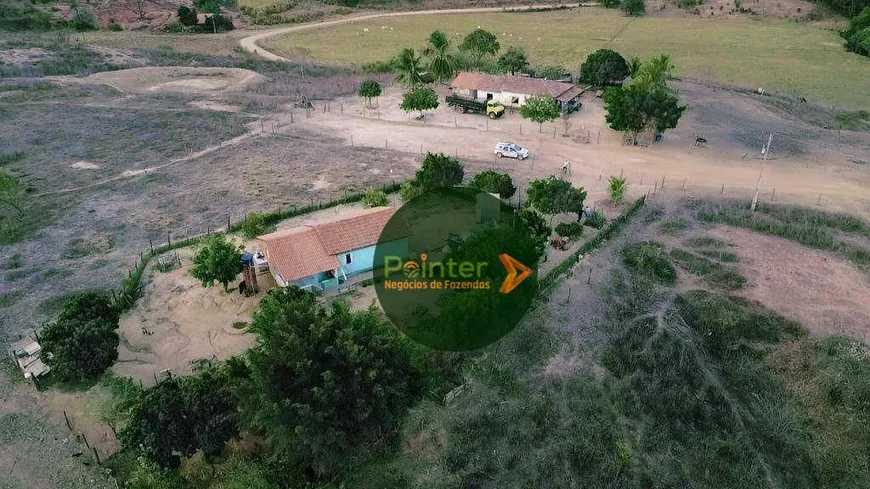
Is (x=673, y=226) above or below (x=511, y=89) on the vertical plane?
below

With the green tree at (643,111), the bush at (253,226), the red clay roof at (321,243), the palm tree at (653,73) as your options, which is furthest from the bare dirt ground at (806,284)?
the bush at (253,226)

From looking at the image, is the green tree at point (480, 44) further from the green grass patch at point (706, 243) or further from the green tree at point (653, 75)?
the green grass patch at point (706, 243)

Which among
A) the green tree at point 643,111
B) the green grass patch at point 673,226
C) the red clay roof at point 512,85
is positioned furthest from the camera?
the red clay roof at point 512,85

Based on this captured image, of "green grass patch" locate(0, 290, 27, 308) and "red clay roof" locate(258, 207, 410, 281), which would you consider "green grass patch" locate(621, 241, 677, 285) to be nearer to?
"red clay roof" locate(258, 207, 410, 281)

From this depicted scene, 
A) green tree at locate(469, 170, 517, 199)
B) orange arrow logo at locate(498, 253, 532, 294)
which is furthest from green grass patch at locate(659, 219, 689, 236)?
orange arrow logo at locate(498, 253, 532, 294)

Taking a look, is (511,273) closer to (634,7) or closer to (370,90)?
(370,90)

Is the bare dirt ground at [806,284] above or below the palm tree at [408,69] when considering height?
below

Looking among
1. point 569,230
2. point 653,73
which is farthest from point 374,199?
point 653,73
